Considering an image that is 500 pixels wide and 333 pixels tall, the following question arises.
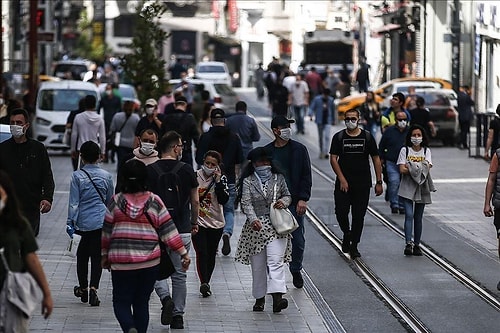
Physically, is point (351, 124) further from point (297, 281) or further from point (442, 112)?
point (442, 112)

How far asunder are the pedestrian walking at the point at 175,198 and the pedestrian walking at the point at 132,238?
1343 mm

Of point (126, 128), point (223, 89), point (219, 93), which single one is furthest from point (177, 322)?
point (223, 89)

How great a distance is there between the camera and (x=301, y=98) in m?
38.6

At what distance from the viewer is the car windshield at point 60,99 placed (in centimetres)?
3331

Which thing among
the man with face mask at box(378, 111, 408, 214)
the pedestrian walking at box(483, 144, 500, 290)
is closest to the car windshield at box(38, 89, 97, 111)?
the man with face mask at box(378, 111, 408, 214)

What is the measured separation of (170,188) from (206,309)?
182cm

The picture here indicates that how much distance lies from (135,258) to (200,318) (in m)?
2.64

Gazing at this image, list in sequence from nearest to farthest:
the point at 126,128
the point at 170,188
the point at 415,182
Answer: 1. the point at 170,188
2. the point at 415,182
3. the point at 126,128

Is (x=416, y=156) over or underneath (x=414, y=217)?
over

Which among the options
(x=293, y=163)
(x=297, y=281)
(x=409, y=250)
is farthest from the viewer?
(x=409, y=250)

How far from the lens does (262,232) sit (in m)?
12.6

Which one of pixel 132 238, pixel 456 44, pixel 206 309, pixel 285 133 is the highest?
pixel 456 44

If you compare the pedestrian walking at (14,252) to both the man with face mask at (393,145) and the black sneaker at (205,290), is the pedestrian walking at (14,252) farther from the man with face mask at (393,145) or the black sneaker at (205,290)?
the man with face mask at (393,145)

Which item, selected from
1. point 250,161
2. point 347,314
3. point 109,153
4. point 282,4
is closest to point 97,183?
point 250,161
